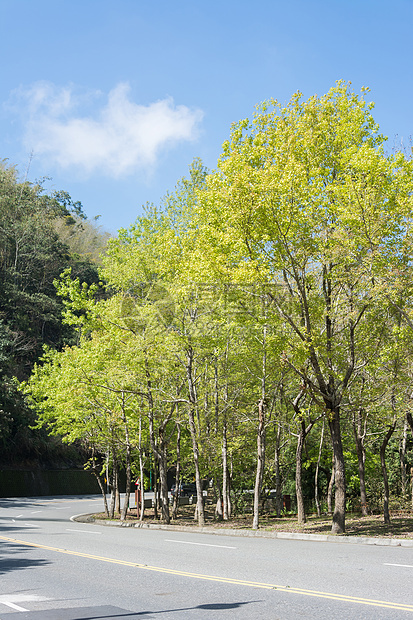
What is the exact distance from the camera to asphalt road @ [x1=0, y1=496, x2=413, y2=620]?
21.0 feet

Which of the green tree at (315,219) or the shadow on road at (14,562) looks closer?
the shadow on road at (14,562)

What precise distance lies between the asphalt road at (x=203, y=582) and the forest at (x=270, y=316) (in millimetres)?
6422

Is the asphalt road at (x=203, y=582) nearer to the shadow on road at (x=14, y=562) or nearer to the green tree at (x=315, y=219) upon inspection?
the shadow on road at (x=14, y=562)

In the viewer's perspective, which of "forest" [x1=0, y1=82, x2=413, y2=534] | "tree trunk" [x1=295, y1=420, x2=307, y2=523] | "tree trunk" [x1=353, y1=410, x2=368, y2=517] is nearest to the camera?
"forest" [x1=0, y1=82, x2=413, y2=534]

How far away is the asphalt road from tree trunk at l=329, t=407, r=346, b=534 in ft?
13.3

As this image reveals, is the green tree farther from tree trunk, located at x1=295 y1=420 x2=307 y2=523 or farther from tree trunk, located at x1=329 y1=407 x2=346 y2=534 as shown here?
tree trunk, located at x1=295 y1=420 x2=307 y2=523

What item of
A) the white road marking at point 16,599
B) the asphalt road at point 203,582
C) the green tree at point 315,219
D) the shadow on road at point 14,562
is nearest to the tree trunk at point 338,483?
the green tree at point 315,219

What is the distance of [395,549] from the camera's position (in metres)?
13.1

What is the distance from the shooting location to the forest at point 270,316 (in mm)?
16047

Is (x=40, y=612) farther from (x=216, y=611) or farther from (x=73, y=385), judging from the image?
(x=73, y=385)

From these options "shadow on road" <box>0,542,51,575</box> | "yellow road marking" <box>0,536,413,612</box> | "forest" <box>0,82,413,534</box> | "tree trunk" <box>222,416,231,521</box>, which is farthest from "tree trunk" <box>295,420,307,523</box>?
"shadow on road" <box>0,542,51,575</box>

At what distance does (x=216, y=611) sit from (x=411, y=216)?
40.5 feet

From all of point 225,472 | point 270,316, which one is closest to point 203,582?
point 270,316

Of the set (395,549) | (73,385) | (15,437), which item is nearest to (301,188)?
(395,549)
